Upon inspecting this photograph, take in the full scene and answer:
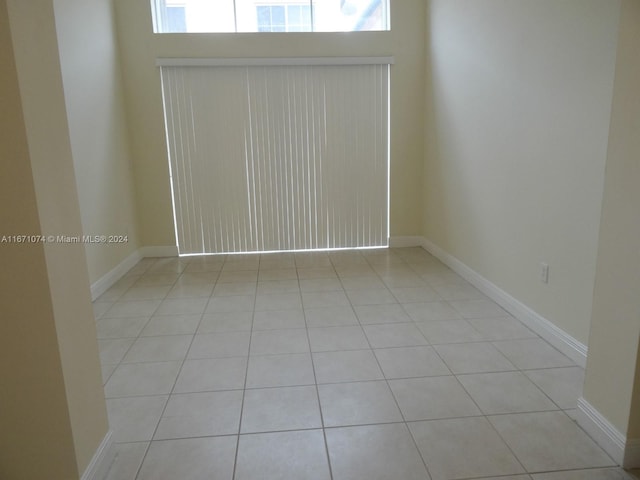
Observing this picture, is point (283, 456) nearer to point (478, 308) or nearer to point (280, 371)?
point (280, 371)

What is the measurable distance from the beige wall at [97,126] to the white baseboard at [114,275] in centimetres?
5

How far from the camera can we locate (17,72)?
1.27 metres

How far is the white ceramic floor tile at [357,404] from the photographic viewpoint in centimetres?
205

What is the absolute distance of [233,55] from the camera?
15.5 feet

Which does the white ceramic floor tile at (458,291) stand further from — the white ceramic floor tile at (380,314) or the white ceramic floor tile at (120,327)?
the white ceramic floor tile at (120,327)

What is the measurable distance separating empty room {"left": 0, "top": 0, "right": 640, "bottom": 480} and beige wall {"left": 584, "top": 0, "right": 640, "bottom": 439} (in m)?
0.01

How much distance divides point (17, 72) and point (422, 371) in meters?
2.22

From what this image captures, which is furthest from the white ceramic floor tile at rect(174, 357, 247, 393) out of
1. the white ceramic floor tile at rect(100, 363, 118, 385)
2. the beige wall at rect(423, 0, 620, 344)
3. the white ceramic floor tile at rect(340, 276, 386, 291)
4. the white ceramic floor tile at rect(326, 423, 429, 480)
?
the beige wall at rect(423, 0, 620, 344)

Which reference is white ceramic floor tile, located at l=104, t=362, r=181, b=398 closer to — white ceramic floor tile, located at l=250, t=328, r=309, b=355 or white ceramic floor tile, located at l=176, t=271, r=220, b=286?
white ceramic floor tile, located at l=250, t=328, r=309, b=355

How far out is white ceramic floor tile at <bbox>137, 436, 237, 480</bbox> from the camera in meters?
1.74

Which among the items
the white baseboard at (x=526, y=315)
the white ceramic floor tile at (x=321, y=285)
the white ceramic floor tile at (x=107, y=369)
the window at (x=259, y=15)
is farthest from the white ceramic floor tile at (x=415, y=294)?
the window at (x=259, y=15)

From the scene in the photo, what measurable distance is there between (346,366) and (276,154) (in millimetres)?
3009

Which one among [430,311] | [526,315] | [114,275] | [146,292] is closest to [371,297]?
[430,311]

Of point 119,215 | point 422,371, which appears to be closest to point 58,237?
point 422,371
